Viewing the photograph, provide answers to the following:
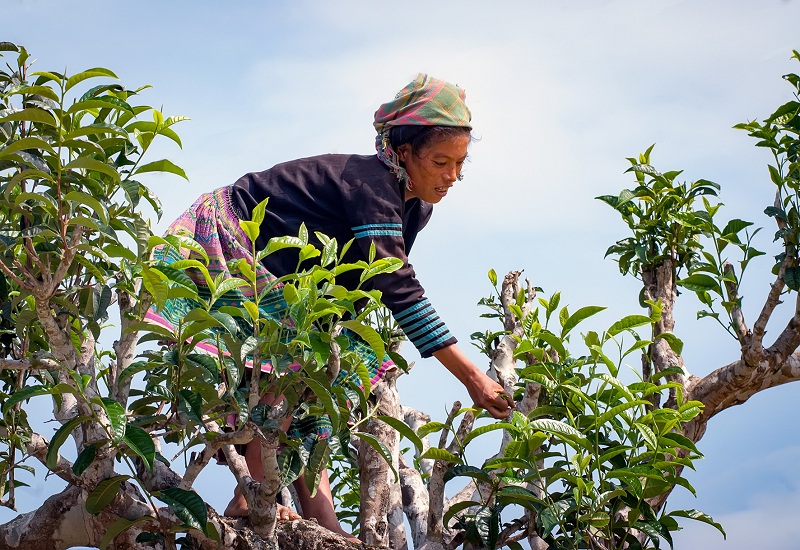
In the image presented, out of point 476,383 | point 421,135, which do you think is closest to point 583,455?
point 476,383

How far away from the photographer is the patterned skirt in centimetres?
258

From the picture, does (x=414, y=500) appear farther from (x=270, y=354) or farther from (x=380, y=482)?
(x=270, y=354)

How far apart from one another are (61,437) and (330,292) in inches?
25.9

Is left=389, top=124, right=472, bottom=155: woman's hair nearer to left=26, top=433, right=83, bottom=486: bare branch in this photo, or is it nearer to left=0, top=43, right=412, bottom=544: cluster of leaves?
left=0, top=43, right=412, bottom=544: cluster of leaves

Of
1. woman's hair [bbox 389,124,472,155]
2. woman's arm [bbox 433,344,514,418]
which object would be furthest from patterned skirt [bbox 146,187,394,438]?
woman's hair [bbox 389,124,472,155]

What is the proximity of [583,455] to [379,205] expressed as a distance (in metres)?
0.90

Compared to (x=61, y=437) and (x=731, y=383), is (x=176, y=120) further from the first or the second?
(x=731, y=383)

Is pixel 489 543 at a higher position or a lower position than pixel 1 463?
lower

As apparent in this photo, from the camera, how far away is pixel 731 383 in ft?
11.2

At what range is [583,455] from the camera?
2477mm

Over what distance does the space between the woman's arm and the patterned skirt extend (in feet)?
0.72

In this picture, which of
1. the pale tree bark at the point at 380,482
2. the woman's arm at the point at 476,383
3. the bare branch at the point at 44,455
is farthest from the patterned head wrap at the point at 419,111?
the bare branch at the point at 44,455

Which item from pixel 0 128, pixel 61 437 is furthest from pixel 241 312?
pixel 0 128

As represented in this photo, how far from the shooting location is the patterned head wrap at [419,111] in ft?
9.40
